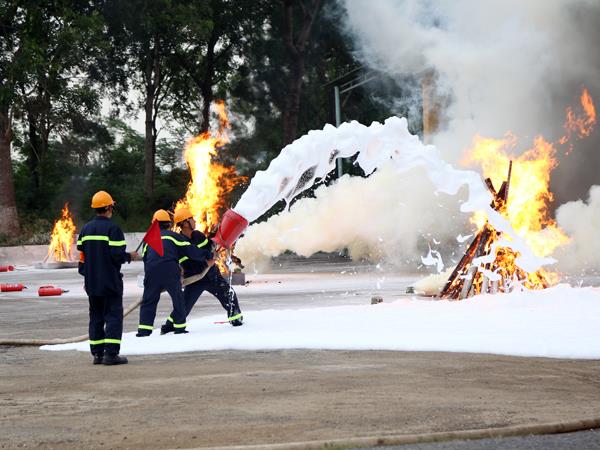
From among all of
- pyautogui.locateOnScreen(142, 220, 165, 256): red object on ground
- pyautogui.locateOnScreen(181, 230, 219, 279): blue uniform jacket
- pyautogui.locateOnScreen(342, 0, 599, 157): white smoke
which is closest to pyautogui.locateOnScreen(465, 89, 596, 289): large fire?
pyautogui.locateOnScreen(342, 0, 599, 157): white smoke

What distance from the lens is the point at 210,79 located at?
178 ft

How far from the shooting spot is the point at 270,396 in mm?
7840

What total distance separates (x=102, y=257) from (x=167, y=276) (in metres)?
1.90

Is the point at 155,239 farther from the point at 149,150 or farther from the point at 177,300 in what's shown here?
the point at 149,150

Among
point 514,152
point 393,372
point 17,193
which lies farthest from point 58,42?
point 393,372

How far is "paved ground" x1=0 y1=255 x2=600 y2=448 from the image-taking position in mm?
6582

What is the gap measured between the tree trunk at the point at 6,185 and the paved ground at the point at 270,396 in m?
33.5

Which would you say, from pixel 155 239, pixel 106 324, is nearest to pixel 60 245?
pixel 155 239

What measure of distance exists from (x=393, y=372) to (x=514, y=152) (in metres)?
16.8

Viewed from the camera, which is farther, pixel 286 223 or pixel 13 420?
pixel 286 223

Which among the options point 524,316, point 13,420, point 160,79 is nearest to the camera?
point 13,420

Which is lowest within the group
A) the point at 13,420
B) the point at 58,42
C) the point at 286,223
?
the point at 13,420

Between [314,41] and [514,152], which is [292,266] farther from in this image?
[314,41]

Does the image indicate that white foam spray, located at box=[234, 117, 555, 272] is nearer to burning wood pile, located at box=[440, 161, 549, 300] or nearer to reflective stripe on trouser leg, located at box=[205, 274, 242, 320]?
burning wood pile, located at box=[440, 161, 549, 300]
